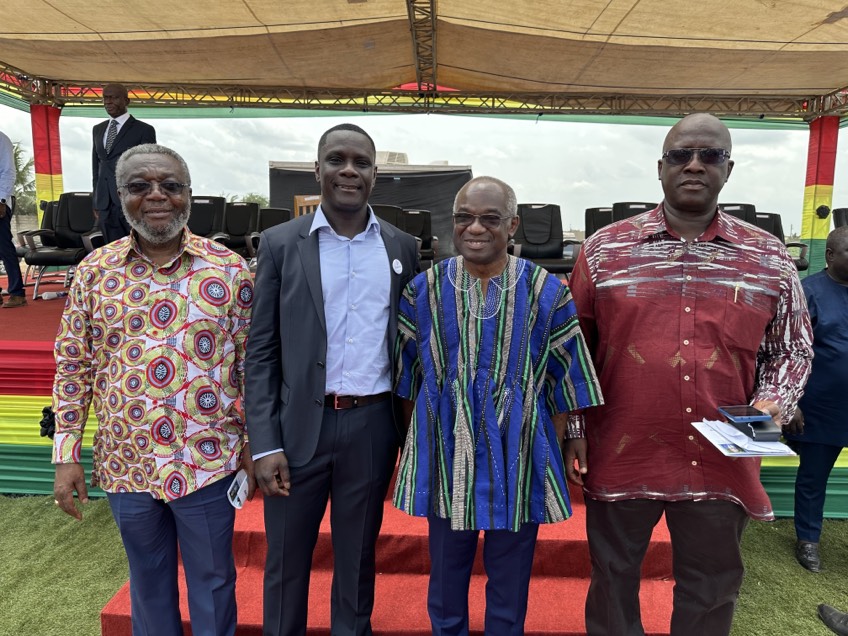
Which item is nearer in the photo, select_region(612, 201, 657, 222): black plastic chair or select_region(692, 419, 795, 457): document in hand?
select_region(692, 419, 795, 457): document in hand

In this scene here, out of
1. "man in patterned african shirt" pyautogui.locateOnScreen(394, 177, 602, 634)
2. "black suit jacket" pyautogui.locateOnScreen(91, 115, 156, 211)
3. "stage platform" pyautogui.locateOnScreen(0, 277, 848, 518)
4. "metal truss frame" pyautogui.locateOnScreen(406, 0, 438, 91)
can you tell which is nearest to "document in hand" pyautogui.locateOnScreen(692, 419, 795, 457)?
"man in patterned african shirt" pyautogui.locateOnScreen(394, 177, 602, 634)

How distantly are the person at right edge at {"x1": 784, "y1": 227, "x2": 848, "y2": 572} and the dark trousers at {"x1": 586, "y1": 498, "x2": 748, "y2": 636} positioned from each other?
4.35ft

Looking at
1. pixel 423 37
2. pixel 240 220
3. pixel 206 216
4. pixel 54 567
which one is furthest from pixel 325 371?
pixel 423 37

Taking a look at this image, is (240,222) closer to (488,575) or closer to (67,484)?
(67,484)

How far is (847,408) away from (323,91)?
30.4 ft

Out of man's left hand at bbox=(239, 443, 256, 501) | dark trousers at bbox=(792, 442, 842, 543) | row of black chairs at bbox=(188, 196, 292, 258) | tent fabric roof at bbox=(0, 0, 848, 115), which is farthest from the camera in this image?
row of black chairs at bbox=(188, 196, 292, 258)

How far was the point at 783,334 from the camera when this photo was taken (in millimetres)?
1664

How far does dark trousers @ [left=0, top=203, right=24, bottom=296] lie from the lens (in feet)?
17.0

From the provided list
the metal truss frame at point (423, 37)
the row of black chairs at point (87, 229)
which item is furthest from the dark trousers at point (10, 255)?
the metal truss frame at point (423, 37)

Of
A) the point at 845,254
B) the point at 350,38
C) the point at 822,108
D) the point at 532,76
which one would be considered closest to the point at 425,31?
the point at 350,38

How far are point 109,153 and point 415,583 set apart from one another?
4075mm

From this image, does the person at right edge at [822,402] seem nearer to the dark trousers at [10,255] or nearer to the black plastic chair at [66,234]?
the dark trousers at [10,255]

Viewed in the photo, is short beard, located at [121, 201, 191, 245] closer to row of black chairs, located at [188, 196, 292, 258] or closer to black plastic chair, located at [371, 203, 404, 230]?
black plastic chair, located at [371, 203, 404, 230]

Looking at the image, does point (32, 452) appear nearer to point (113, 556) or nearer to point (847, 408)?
point (113, 556)
